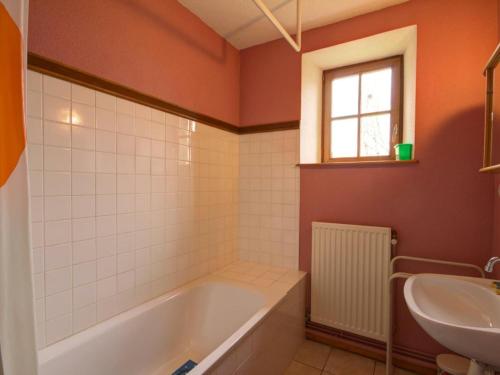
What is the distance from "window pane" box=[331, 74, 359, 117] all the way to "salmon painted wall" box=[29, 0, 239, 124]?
0.87 meters

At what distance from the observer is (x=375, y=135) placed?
193 cm

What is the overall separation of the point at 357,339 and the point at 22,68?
7.33 feet

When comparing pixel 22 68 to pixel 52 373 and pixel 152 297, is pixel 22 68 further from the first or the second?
pixel 152 297

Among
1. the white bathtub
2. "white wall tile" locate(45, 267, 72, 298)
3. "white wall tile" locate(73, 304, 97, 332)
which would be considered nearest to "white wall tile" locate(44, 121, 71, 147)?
"white wall tile" locate(45, 267, 72, 298)

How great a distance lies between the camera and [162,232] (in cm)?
156

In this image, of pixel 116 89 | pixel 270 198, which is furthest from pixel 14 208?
pixel 270 198

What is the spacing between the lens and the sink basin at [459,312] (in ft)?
2.51

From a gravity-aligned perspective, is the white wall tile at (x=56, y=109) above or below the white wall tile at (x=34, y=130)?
above

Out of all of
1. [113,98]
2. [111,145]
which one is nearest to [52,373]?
[111,145]

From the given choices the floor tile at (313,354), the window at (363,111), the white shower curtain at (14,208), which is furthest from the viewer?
the window at (363,111)

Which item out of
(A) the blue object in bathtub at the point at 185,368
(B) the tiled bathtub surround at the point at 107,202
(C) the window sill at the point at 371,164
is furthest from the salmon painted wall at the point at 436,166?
(A) the blue object in bathtub at the point at 185,368

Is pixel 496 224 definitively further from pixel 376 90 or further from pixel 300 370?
pixel 300 370

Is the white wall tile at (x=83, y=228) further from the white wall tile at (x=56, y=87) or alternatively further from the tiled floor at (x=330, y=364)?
the tiled floor at (x=330, y=364)

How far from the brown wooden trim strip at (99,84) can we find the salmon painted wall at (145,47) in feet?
0.10
